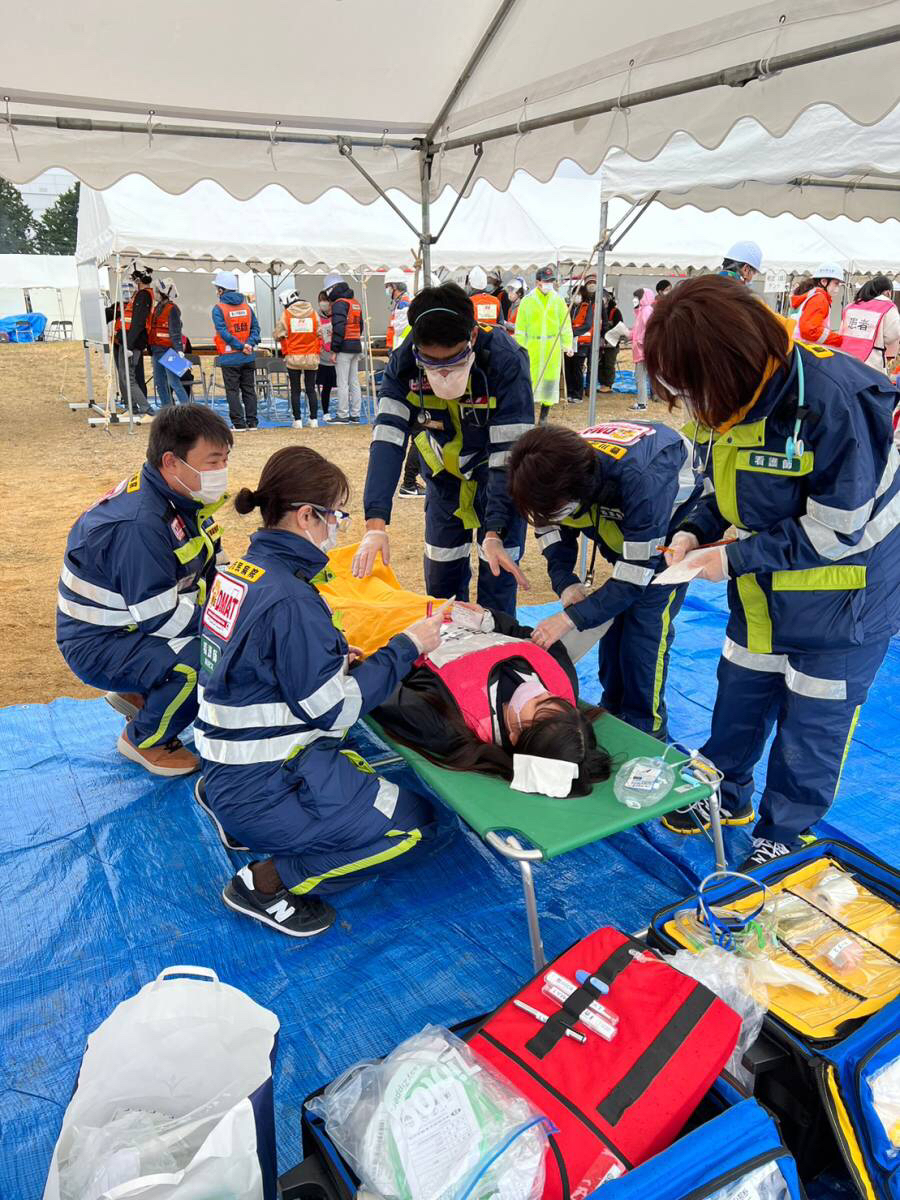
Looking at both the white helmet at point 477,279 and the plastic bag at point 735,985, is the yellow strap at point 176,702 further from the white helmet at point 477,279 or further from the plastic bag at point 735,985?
the white helmet at point 477,279

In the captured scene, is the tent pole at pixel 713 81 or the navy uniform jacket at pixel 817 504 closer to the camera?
the navy uniform jacket at pixel 817 504

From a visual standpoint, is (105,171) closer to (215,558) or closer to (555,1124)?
(215,558)

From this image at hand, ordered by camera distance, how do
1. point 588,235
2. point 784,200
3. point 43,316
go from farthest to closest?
point 43,316 → point 588,235 → point 784,200

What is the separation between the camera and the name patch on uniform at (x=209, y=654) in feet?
6.98

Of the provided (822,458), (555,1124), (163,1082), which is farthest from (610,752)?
(163,1082)

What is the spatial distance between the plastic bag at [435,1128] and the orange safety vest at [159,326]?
1009 cm

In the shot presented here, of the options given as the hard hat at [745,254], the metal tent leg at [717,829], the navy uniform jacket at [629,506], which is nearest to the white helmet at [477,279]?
the hard hat at [745,254]

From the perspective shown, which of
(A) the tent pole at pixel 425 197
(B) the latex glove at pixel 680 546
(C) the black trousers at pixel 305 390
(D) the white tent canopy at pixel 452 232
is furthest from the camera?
(C) the black trousers at pixel 305 390

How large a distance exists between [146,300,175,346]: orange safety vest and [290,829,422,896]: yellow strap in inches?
365

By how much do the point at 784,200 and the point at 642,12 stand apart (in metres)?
4.04

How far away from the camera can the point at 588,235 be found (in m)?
11.1

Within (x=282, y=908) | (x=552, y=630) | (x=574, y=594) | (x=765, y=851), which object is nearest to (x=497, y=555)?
(x=574, y=594)

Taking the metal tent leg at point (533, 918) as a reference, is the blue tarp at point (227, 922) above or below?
below

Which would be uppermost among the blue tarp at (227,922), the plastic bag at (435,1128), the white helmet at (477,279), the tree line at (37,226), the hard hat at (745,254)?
the tree line at (37,226)
